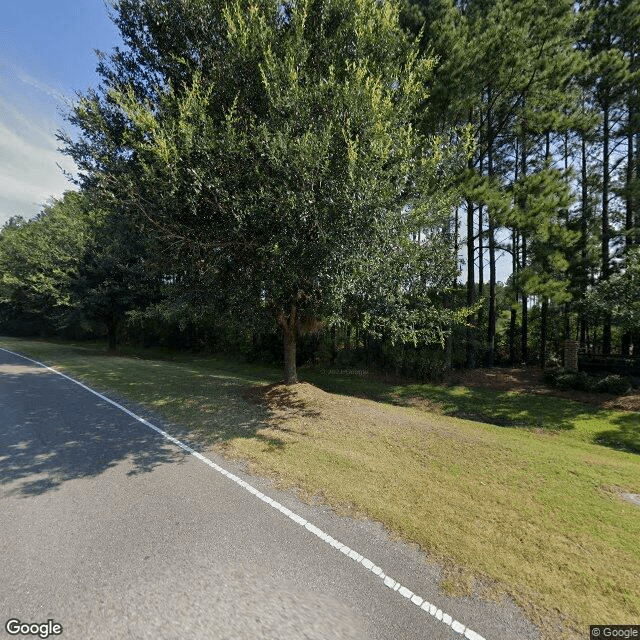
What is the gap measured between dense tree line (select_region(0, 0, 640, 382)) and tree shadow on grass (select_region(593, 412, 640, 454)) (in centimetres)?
337

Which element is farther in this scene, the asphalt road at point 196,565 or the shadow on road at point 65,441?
the shadow on road at point 65,441

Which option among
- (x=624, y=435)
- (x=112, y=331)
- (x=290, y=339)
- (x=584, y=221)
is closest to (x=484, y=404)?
(x=624, y=435)

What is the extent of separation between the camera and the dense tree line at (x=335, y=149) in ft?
23.5

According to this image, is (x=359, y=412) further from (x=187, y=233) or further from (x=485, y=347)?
(x=485, y=347)

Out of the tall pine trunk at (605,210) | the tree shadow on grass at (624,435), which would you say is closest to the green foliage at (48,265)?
the tree shadow on grass at (624,435)

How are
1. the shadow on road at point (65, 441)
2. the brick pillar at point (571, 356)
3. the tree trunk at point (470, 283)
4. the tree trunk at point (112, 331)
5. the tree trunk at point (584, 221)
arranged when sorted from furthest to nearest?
the tree trunk at point (112, 331)
the tree trunk at point (470, 283)
the tree trunk at point (584, 221)
the brick pillar at point (571, 356)
the shadow on road at point (65, 441)

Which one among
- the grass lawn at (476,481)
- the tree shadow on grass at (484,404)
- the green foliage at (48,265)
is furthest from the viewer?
the green foliage at (48,265)

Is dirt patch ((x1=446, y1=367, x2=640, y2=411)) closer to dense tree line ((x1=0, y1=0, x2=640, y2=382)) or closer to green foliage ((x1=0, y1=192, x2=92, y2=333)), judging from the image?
dense tree line ((x1=0, y1=0, x2=640, y2=382))

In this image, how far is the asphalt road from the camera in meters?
2.81

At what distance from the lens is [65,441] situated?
264 inches

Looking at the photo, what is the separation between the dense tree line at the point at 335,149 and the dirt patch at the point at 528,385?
2.67 m

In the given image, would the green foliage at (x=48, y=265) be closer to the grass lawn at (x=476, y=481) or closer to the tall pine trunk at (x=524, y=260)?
the grass lawn at (x=476, y=481)

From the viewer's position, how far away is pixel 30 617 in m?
2.79

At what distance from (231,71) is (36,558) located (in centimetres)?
904
